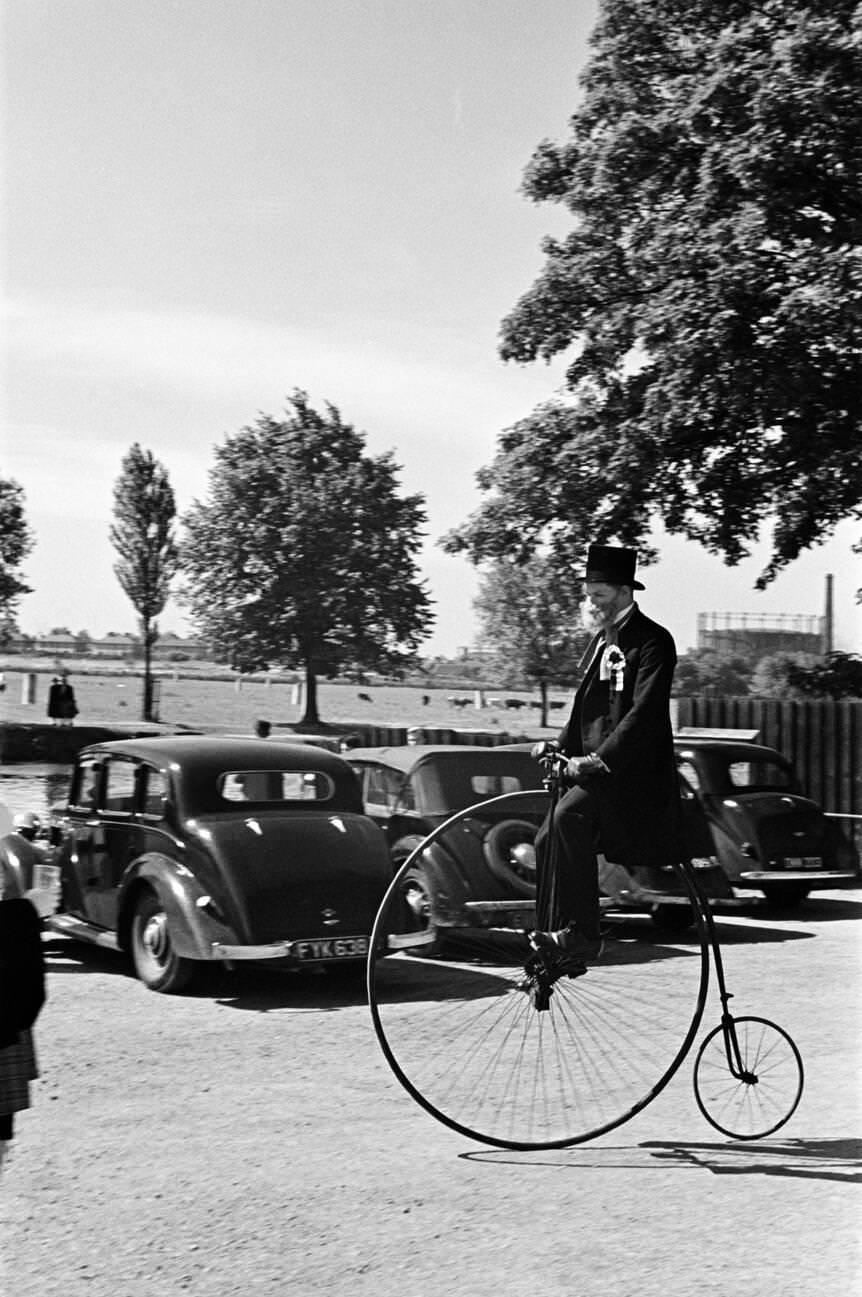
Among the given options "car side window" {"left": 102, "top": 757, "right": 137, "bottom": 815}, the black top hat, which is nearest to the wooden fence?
"car side window" {"left": 102, "top": 757, "right": 137, "bottom": 815}

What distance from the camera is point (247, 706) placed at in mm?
64312

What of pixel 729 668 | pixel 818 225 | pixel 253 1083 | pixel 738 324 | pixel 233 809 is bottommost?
pixel 253 1083

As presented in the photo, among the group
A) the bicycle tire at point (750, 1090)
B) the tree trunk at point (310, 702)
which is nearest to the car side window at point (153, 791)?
the bicycle tire at point (750, 1090)

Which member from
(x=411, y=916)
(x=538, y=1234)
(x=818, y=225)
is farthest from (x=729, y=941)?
(x=818, y=225)

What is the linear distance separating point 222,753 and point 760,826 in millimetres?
A: 6576

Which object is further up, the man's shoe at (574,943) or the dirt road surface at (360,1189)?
the man's shoe at (574,943)

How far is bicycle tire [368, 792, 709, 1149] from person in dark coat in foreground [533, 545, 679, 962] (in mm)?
214

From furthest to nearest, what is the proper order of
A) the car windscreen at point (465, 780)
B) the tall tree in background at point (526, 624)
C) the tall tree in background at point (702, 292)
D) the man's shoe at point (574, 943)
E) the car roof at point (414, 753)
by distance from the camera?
the tall tree in background at point (526, 624) < the tall tree in background at point (702, 292) < the car roof at point (414, 753) < the car windscreen at point (465, 780) < the man's shoe at point (574, 943)

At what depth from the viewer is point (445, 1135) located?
263 inches

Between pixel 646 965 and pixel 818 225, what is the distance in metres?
18.1

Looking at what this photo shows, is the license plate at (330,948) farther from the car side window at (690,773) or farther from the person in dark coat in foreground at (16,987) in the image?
the car side window at (690,773)

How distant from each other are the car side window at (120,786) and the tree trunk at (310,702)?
3817 cm

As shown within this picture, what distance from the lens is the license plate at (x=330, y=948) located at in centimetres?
1008

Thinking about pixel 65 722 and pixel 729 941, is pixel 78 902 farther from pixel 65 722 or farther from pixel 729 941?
pixel 65 722
